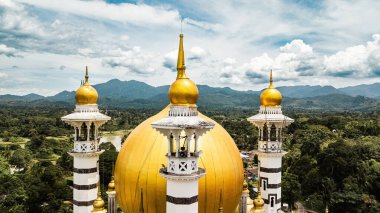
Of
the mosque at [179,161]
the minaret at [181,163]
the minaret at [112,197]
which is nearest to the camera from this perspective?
the minaret at [181,163]

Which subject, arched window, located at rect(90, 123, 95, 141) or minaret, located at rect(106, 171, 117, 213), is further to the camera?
arched window, located at rect(90, 123, 95, 141)

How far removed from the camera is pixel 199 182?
1293cm

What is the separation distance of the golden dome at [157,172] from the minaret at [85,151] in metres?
2.86

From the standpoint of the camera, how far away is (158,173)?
12969mm

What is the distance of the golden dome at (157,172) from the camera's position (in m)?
13.0

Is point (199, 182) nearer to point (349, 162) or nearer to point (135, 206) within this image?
point (135, 206)

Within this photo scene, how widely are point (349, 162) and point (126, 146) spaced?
33.7 meters

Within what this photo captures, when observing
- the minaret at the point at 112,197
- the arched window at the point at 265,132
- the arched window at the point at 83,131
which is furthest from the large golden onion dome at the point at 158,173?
the arched window at the point at 265,132

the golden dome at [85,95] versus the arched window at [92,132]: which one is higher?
the golden dome at [85,95]

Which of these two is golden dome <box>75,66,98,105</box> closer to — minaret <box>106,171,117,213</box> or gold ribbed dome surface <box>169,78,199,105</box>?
minaret <box>106,171,117,213</box>

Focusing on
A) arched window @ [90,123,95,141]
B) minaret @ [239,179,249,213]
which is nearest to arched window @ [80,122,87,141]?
arched window @ [90,123,95,141]

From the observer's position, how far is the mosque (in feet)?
38.2

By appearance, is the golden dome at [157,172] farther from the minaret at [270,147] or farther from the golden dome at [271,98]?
the golden dome at [271,98]

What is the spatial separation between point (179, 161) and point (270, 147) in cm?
827
